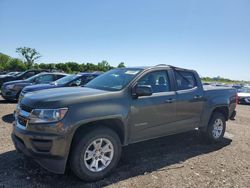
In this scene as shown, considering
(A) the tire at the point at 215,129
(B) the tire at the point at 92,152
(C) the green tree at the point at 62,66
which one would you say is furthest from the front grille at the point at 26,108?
(C) the green tree at the point at 62,66

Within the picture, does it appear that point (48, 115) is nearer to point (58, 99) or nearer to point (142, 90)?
point (58, 99)

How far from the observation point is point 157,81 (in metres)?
5.20

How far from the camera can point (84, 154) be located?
3.97 meters

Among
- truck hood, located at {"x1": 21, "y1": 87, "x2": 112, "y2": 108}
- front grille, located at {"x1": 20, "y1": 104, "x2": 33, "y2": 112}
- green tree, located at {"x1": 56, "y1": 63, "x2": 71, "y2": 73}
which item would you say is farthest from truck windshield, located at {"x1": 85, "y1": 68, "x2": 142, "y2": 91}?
green tree, located at {"x1": 56, "y1": 63, "x2": 71, "y2": 73}

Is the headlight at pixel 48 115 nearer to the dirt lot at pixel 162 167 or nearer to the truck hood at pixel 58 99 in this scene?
the truck hood at pixel 58 99

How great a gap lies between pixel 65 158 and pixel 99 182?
2.28 feet

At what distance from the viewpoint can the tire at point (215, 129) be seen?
6309 mm

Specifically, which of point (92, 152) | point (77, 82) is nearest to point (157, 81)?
point (92, 152)

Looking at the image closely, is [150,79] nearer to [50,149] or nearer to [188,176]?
[188,176]

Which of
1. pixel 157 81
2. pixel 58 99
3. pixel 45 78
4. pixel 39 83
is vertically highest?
pixel 157 81

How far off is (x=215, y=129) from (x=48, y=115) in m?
4.37

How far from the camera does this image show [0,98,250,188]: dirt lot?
407 cm

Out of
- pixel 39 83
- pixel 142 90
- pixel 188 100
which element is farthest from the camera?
pixel 39 83

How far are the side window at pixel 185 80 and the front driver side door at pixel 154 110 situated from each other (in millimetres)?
336
